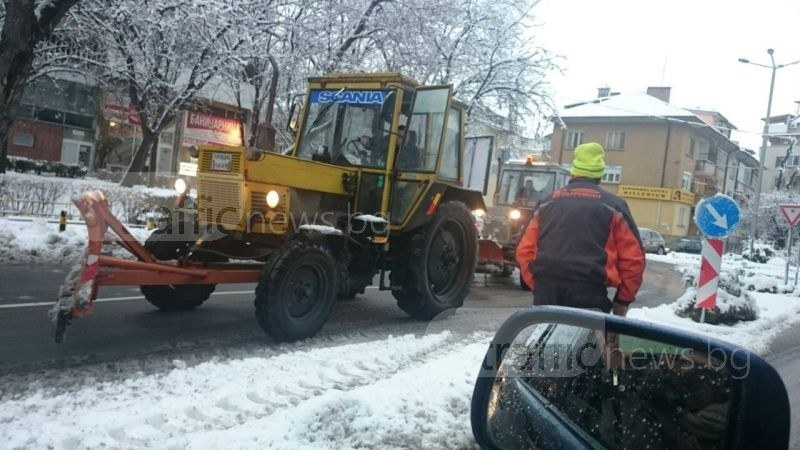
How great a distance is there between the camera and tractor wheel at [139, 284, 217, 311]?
6.75 meters

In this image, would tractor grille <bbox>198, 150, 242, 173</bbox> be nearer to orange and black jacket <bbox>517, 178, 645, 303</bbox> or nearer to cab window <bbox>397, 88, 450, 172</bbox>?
cab window <bbox>397, 88, 450, 172</bbox>

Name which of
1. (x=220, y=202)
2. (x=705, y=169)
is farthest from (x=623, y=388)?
(x=705, y=169)

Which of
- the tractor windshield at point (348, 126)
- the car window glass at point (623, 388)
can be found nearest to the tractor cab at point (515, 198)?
the tractor windshield at point (348, 126)

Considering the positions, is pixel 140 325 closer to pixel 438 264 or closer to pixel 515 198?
pixel 438 264

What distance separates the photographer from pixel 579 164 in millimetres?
3264

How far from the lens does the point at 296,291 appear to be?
19.5 ft

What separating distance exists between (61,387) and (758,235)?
177 ft

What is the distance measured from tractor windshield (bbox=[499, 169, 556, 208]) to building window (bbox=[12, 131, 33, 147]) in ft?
65.5

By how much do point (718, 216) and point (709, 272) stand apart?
815 millimetres

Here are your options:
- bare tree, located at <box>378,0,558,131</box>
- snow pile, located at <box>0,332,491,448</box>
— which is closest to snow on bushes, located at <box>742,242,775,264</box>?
bare tree, located at <box>378,0,558,131</box>

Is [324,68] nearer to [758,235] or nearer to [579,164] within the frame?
[579,164]

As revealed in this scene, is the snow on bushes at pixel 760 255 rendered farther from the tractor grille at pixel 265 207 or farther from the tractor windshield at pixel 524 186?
the tractor grille at pixel 265 207

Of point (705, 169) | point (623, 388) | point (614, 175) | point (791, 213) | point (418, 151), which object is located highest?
point (705, 169)

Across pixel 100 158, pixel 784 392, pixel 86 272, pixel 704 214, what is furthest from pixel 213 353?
pixel 100 158
